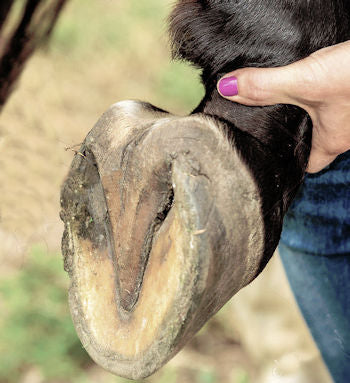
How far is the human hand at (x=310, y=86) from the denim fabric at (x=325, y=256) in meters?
0.16

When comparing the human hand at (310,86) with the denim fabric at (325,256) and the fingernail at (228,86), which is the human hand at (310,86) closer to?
the fingernail at (228,86)

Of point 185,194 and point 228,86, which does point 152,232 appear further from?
point 228,86

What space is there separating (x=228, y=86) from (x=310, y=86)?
101 mm

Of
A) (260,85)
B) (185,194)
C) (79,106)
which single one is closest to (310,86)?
(260,85)

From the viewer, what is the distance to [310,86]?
2.50 ft

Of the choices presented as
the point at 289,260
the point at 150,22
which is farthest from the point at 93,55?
the point at 289,260

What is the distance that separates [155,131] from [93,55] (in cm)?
249

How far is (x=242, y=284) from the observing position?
2.39ft

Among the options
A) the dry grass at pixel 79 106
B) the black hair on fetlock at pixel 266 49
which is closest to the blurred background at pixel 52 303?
the dry grass at pixel 79 106

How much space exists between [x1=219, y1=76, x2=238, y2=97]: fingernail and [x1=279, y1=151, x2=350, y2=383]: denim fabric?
26 centimetres

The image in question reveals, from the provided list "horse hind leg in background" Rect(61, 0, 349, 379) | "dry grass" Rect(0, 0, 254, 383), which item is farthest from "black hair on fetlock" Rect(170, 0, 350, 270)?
"dry grass" Rect(0, 0, 254, 383)

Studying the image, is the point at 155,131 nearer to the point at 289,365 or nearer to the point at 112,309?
the point at 112,309

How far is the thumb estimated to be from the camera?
753 mm

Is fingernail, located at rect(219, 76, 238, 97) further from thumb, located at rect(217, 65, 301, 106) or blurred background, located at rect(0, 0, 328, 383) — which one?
blurred background, located at rect(0, 0, 328, 383)
